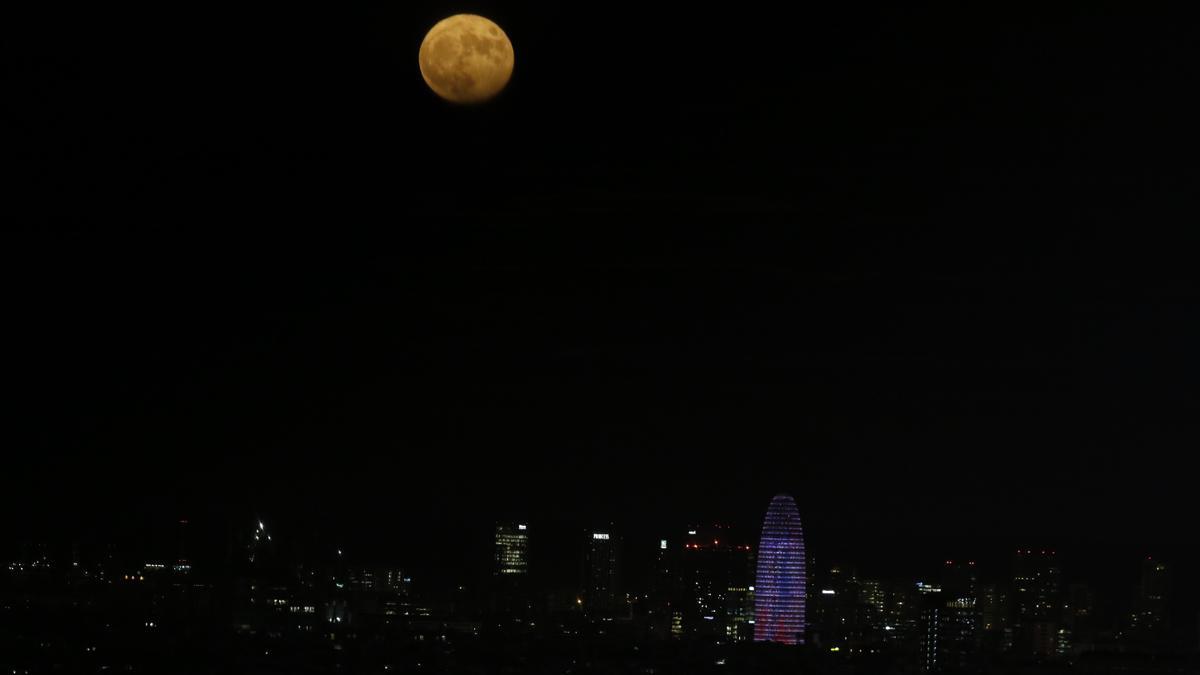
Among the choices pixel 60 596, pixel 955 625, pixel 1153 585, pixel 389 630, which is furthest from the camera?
pixel 1153 585

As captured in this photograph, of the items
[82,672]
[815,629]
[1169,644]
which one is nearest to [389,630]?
[82,672]

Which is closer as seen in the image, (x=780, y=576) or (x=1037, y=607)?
(x=1037, y=607)

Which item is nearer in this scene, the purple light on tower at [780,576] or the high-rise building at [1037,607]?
the high-rise building at [1037,607]

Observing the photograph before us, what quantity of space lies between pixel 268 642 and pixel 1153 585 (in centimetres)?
3699

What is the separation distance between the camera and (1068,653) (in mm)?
44594

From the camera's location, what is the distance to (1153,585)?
54531mm

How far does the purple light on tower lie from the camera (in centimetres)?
6241

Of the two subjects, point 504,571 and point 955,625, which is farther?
point 504,571

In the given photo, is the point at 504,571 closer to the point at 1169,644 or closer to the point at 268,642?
the point at 1169,644

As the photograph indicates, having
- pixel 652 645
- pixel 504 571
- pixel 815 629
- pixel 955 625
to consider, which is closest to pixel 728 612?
pixel 815 629

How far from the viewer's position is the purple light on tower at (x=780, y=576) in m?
62.4

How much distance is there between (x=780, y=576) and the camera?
65188 millimetres

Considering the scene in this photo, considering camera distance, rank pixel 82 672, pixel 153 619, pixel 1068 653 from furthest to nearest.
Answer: pixel 1068 653 → pixel 153 619 → pixel 82 672

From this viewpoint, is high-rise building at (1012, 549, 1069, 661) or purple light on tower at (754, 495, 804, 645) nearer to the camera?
high-rise building at (1012, 549, 1069, 661)
